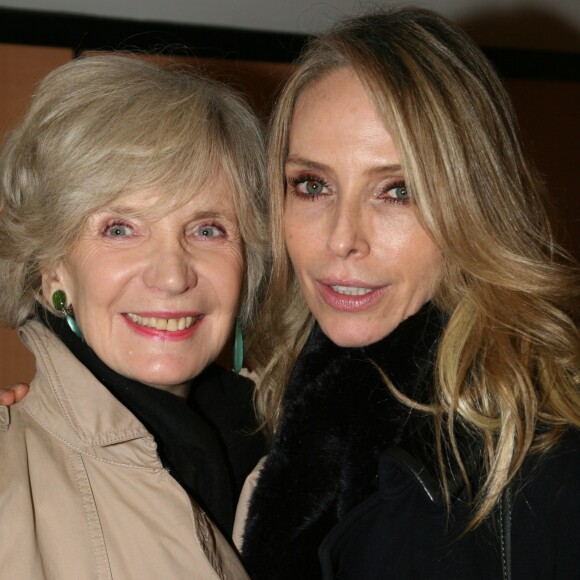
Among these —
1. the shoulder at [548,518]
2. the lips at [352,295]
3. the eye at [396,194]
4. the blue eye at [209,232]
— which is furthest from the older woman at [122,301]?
the shoulder at [548,518]

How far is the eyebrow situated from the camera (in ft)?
5.65

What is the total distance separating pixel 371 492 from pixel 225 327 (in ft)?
1.66

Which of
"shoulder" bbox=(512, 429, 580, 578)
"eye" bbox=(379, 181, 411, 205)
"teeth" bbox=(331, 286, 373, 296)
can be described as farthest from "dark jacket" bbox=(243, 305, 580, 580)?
"eye" bbox=(379, 181, 411, 205)

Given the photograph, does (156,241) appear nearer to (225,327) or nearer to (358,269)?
(225,327)

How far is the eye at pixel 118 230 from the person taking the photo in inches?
71.4

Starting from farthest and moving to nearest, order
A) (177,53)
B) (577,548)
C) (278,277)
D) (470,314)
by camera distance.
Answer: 1. (177,53)
2. (278,277)
3. (470,314)
4. (577,548)

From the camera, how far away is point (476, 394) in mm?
1666

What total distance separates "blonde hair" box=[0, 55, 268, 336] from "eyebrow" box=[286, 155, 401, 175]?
0.12 meters

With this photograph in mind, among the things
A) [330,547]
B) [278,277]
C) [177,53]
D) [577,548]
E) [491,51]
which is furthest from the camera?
[491,51]

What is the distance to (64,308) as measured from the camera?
6.21ft

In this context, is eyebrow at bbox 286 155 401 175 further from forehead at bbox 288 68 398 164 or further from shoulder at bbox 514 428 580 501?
shoulder at bbox 514 428 580 501

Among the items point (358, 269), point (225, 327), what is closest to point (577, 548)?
point (358, 269)

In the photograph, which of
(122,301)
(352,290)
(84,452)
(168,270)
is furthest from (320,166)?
(84,452)

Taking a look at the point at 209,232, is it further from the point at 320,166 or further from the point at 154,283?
the point at 320,166
